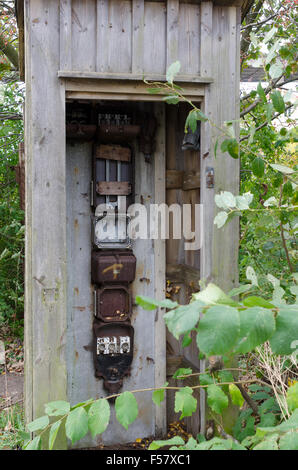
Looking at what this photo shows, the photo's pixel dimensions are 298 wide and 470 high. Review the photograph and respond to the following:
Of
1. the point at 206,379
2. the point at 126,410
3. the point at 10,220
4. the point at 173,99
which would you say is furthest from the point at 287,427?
the point at 10,220

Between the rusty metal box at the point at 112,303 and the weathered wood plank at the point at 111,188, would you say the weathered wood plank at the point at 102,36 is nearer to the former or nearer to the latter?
the weathered wood plank at the point at 111,188

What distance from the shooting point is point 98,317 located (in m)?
3.53

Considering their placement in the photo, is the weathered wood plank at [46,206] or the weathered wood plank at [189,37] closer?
the weathered wood plank at [46,206]

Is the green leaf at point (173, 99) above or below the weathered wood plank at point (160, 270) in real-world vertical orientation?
above

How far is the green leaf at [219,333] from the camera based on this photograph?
3.87 feet

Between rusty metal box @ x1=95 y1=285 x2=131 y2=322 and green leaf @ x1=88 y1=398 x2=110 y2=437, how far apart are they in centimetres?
188

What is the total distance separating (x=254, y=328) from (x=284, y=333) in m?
0.13

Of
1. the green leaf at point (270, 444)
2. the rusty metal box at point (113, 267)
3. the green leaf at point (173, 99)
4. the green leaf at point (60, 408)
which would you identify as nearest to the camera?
the green leaf at point (270, 444)

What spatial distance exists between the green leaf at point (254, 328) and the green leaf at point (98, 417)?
1.98 ft

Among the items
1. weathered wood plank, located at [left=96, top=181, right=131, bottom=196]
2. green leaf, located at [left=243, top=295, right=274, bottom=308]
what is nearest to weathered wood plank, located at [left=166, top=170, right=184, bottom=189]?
weathered wood plank, located at [left=96, top=181, right=131, bottom=196]

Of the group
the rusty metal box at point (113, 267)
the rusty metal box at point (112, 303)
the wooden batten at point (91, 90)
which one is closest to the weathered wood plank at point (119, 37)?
the wooden batten at point (91, 90)

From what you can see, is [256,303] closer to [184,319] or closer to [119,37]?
[184,319]

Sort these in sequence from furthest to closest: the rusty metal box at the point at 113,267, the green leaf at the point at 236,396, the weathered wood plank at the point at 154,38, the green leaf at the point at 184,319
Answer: the rusty metal box at the point at 113,267, the weathered wood plank at the point at 154,38, the green leaf at the point at 236,396, the green leaf at the point at 184,319
